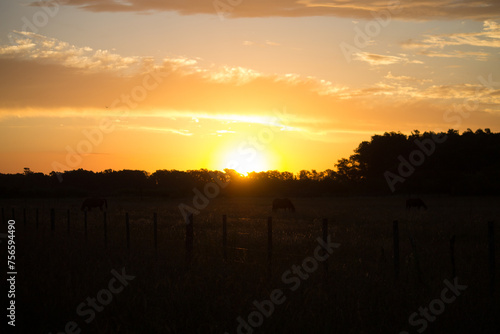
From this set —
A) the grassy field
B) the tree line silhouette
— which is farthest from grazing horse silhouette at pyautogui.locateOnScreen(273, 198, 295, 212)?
the tree line silhouette

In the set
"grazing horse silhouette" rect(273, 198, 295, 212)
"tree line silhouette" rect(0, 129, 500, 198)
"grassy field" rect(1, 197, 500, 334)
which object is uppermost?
"tree line silhouette" rect(0, 129, 500, 198)

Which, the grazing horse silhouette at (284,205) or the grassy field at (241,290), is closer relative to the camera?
the grassy field at (241,290)

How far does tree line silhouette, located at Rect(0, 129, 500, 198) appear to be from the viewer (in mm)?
68750

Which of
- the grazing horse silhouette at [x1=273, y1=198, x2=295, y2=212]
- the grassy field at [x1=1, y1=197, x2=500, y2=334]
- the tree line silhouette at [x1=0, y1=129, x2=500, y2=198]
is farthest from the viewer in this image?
the tree line silhouette at [x1=0, y1=129, x2=500, y2=198]

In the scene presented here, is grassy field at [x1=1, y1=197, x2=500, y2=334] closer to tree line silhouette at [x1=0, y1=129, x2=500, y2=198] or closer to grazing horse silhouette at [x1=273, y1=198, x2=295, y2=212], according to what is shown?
grazing horse silhouette at [x1=273, y1=198, x2=295, y2=212]

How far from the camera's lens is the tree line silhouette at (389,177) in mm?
68750

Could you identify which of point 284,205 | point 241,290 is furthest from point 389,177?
point 241,290

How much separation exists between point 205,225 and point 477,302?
17.4 metres

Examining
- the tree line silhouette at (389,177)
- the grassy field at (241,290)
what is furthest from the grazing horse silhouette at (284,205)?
the tree line silhouette at (389,177)

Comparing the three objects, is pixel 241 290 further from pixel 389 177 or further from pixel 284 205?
pixel 389 177

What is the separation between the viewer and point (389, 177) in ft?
254

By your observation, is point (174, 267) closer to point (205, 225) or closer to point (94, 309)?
point (94, 309)

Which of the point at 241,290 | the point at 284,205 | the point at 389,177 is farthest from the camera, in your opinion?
the point at 389,177

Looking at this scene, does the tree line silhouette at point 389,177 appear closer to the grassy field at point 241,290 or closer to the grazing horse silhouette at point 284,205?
the grazing horse silhouette at point 284,205
